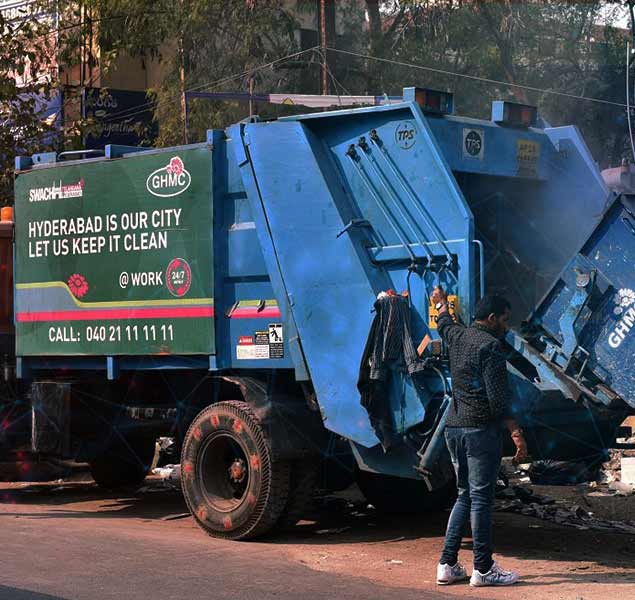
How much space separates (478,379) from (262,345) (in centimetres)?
212

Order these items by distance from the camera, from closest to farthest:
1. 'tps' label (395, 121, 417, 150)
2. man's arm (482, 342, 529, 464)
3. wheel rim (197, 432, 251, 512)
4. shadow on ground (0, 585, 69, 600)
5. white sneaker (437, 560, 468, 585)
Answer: shadow on ground (0, 585, 69, 600)
man's arm (482, 342, 529, 464)
white sneaker (437, 560, 468, 585)
'tps' label (395, 121, 417, 150)
wheel rim (197, 432, 251, 512)

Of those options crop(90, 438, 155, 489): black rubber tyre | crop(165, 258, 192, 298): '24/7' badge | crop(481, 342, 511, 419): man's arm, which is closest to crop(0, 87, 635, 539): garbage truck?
crop(165, 258, 192, 298): '24/7' badge

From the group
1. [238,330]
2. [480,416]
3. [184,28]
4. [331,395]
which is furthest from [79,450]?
[184,28]

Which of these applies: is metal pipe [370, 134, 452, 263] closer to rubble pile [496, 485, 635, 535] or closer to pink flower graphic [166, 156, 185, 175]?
pink flower graphic [166, 156, 185, 175]

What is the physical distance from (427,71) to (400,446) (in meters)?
13.3

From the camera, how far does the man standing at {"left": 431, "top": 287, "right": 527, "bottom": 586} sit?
6801mm

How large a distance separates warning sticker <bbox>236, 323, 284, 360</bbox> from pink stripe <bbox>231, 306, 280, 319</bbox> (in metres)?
0.07

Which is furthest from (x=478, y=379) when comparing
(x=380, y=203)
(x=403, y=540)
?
(x=403, y=540)

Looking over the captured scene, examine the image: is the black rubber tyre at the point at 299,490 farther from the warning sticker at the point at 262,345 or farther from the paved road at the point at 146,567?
the warning sticker at the point at 262,345

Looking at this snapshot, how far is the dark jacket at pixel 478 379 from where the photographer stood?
6.77 metres

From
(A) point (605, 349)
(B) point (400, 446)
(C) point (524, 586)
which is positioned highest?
(A) point (605, 349)

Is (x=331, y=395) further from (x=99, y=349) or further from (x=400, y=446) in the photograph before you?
(x=99, y=349)

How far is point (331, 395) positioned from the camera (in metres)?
7.96

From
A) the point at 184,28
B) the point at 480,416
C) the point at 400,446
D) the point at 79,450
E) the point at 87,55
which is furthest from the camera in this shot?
the point at 87,55
